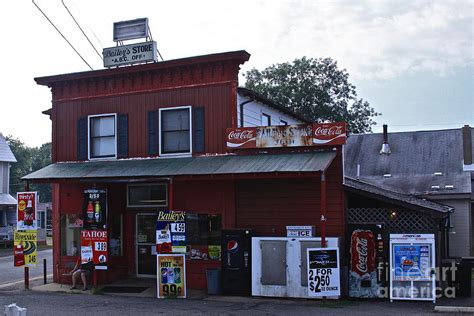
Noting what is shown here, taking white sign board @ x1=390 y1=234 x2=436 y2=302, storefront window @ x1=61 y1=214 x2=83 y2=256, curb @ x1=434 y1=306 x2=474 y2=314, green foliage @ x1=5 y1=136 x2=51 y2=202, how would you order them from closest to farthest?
1. curb @ x1=434 y1=306 x2=474 y2=314
2. white sign board @ x1=390 y1=234 x2=436 y2=302
3. storefront window @ x1=61 y1=214 x2=83 y2=256
4. green foliage @ x1=5 y1=136 x2=51 y2=202

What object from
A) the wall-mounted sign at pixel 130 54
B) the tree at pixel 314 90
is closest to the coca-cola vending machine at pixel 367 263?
the wall-mounted sign at pixel 130 54

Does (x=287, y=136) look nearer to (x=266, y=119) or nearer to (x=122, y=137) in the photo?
(x=266, y=119)

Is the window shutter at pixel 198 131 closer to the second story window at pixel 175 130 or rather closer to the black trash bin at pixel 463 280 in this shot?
the second story window at pixel 175 130

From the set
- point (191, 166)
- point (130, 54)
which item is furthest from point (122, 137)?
point (191, 166)

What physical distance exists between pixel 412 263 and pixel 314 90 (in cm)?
3163

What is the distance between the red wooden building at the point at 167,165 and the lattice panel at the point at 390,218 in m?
0.66

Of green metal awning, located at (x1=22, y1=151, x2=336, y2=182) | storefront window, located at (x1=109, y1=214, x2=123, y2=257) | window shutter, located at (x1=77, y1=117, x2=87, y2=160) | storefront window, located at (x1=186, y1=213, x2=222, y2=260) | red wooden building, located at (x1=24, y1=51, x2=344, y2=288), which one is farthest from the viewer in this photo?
window shutter, located at (x1=77, y1=117, x2=87, y2=160)

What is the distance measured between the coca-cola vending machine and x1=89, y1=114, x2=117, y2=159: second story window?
27.8ft

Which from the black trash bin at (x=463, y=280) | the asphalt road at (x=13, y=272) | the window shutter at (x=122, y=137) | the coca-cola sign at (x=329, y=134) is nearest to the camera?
the black trash bin at (x=463, y=280)

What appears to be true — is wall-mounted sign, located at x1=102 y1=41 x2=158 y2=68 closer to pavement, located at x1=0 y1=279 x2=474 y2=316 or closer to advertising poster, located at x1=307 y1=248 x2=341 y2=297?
pavement, located at x1=0 y1=279 x2=474 y2=316

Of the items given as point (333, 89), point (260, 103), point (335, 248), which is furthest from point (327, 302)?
point (333, 89)

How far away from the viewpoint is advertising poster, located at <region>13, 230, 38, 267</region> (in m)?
18.9

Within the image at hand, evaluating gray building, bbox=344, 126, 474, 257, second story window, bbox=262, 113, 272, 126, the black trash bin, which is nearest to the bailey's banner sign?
second story window, bbox=262, 113, 272, 126

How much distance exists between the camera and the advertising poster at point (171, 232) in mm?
16703
